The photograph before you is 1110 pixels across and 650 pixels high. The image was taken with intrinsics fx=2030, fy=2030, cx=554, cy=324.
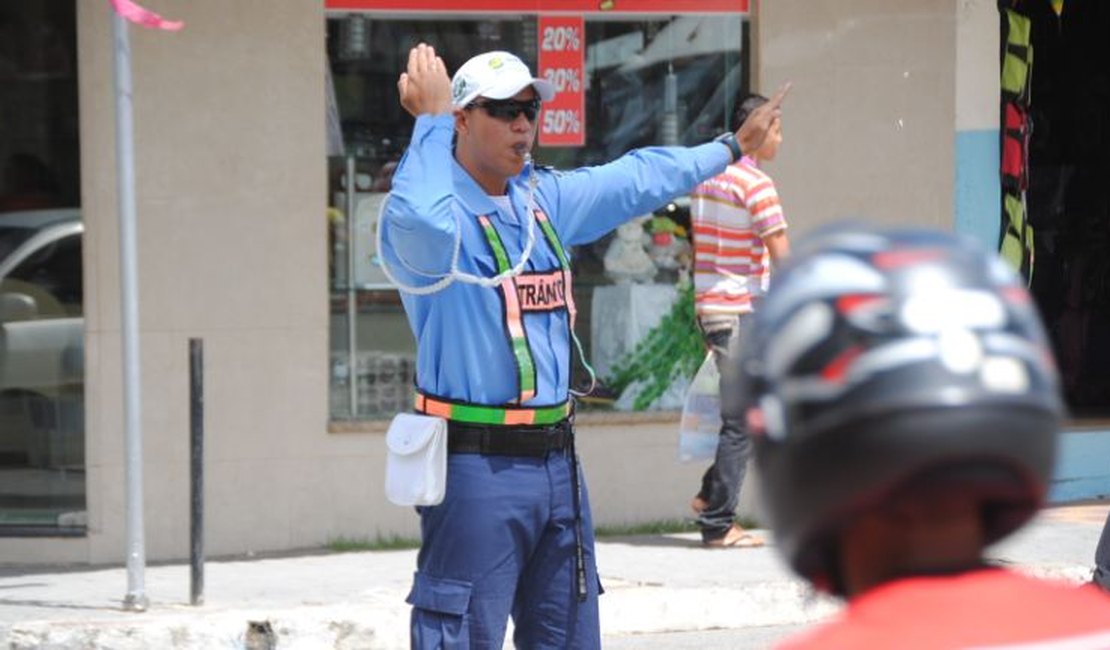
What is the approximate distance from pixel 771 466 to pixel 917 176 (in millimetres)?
8504

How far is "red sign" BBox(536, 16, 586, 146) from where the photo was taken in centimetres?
986

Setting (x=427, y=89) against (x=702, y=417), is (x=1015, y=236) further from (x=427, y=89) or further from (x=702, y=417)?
(x=427, y=89)

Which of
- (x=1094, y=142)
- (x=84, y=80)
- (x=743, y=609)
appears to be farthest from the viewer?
(x=1094, y=142)

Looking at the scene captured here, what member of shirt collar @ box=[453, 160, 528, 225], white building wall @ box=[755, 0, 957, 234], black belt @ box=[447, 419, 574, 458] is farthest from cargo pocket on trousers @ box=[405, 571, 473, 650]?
white building wall @ box=[755, 0, 957, 234]

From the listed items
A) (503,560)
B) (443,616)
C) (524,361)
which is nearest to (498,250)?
(524,361)

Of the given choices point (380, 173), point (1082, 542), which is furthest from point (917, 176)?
point (380, 173)

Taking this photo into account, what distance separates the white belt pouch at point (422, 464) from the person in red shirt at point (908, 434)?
2935mm

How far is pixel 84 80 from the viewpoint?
9.26 metres

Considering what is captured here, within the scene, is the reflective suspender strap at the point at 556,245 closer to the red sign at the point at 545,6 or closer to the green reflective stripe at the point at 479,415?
the green reflective stripe at the point at 479,415

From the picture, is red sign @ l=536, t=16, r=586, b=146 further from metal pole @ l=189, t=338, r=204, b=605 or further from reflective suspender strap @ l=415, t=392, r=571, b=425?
reflective suspender strap @ l=415, t=392, r=571, b=425

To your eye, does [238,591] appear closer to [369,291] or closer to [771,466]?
[369,291]

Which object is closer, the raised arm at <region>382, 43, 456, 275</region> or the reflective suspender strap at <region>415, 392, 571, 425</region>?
the raised arm at <region>382, 43, 456, 275</region>

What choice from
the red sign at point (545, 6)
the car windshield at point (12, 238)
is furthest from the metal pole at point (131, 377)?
the red sign at point (545, 6)

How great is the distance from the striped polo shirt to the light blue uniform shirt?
389 cm
